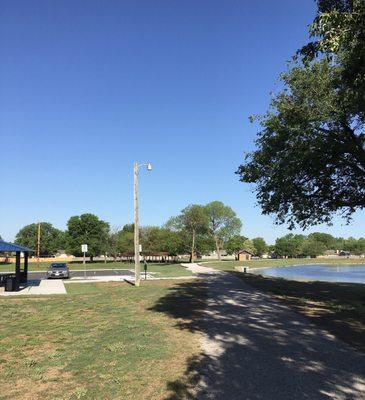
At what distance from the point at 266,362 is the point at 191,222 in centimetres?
6940

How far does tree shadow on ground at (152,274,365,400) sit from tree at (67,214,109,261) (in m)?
72.1

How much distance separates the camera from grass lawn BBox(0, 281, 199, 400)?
658 cm

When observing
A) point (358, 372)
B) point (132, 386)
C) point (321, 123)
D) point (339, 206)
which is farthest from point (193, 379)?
point (339, 206)

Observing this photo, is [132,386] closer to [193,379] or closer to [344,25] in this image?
[193,379]

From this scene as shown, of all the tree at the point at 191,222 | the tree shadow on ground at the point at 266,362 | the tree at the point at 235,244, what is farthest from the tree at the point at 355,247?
the tree shadow on ground at the point at 266,362

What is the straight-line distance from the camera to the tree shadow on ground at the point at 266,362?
6.25 metres

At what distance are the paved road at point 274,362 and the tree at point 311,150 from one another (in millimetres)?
8352

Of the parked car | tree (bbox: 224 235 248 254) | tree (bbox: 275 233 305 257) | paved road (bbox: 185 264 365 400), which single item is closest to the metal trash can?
the parked car

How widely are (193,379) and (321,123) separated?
48.7 feet

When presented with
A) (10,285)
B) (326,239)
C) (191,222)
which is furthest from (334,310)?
(326,239)

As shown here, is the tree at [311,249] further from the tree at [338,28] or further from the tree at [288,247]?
the tree at [338,28]

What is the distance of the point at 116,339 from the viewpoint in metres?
10.1

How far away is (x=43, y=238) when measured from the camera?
129 m

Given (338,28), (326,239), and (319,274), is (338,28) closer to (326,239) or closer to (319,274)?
(319,274)
